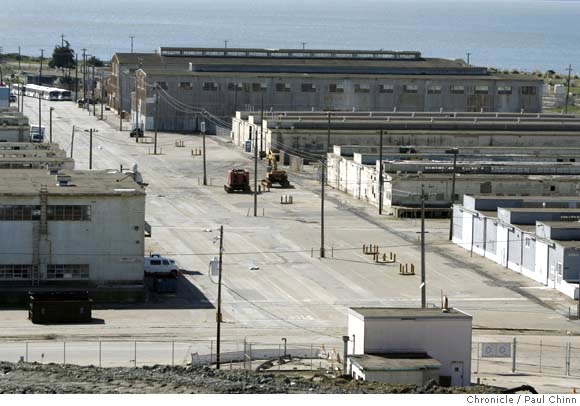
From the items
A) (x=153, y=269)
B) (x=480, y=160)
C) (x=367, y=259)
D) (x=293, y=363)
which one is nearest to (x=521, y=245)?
(x=367, y=259)

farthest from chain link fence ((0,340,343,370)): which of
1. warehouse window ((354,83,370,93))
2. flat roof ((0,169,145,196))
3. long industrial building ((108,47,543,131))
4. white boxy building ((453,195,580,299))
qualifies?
warehouse window ((354,83,370,93))

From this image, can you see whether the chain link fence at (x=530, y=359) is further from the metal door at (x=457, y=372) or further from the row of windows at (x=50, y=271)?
the row of windows at (x=50, y=271)

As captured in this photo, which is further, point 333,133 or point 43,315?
point 333,133

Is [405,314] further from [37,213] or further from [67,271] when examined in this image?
[37,213]

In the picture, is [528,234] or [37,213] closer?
[37,213]

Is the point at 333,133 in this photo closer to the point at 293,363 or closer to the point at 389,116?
the point at 389,116

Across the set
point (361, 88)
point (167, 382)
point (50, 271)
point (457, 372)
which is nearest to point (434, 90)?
point (361, 88)
